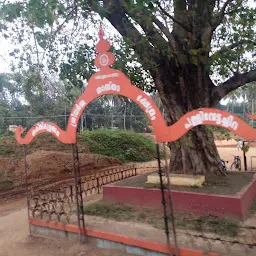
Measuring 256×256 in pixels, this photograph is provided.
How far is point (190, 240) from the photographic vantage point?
4.48 meters

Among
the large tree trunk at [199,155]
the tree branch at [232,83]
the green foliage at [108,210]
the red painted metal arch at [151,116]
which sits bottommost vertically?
the green foliage at [108,210]

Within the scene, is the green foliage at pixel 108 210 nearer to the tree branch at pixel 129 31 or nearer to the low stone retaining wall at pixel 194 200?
Answer: the low stone retaining wall at pixel 194 200

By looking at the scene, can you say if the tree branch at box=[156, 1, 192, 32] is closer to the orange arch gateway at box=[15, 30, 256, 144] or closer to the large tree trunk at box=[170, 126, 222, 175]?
the large tree trunk at box=[170, 126, 222, 175]

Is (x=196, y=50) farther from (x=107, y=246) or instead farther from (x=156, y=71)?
(x=107, y=246)

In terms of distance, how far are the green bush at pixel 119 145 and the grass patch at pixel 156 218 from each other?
12.2 metres

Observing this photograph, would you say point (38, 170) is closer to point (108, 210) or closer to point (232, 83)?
point (108, 210)

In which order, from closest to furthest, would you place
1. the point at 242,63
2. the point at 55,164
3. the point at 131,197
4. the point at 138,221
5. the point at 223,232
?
the point at 223,232
the point at 138,221
the point at 131,197
the point at 242,63
the point at 55,164

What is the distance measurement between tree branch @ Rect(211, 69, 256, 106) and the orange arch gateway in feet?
14.8

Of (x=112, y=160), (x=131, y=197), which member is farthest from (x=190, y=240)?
(x=112, y=160)

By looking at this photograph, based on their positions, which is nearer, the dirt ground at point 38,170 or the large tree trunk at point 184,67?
the large tree trunk at point 184,67

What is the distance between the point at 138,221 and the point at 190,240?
4.81ft

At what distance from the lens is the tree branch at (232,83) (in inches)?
305

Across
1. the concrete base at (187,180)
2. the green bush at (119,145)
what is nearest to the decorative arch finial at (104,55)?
the concrete base at (187,180)

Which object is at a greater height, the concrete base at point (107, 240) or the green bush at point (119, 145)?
the green bush at point (119, 145)
